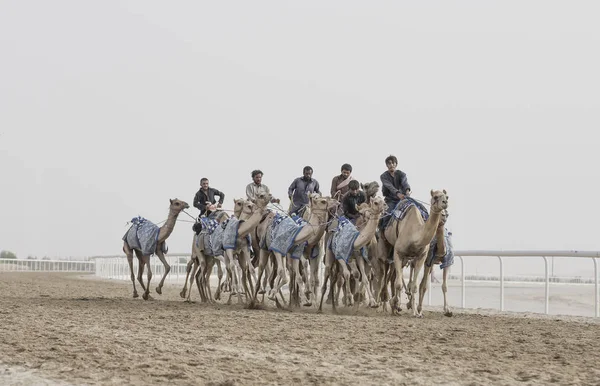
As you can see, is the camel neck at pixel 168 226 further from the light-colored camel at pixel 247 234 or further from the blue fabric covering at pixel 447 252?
the blue fabric covering at pixel 447 252

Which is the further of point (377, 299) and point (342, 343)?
point (377, 299)

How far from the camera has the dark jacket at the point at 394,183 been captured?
18.2 metres

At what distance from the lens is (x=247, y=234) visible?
19125mm

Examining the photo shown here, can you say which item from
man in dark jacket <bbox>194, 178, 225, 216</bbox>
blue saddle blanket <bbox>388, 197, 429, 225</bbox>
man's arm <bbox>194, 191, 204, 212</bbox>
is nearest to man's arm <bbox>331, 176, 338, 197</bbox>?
blue saddle blanket <bbox>388, 197, 429, 225</bbox>

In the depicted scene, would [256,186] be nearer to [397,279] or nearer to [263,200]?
[263,200]

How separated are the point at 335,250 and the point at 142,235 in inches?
234

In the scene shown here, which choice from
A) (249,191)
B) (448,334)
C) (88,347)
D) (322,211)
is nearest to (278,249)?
(322,211)

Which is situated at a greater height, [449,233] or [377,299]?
[449,233]

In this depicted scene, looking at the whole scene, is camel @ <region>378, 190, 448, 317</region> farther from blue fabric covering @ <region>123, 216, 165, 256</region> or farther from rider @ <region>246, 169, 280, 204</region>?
blue fabric covering @ <region>123, 216, 165, 256</region>

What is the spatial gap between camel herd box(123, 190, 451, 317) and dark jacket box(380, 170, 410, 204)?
16.5 inches

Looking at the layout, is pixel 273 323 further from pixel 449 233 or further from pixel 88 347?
pixel 449 233

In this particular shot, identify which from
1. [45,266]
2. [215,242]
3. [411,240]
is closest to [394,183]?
[411,240]

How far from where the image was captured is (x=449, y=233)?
18875 millimetres

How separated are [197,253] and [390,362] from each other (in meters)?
11.8
